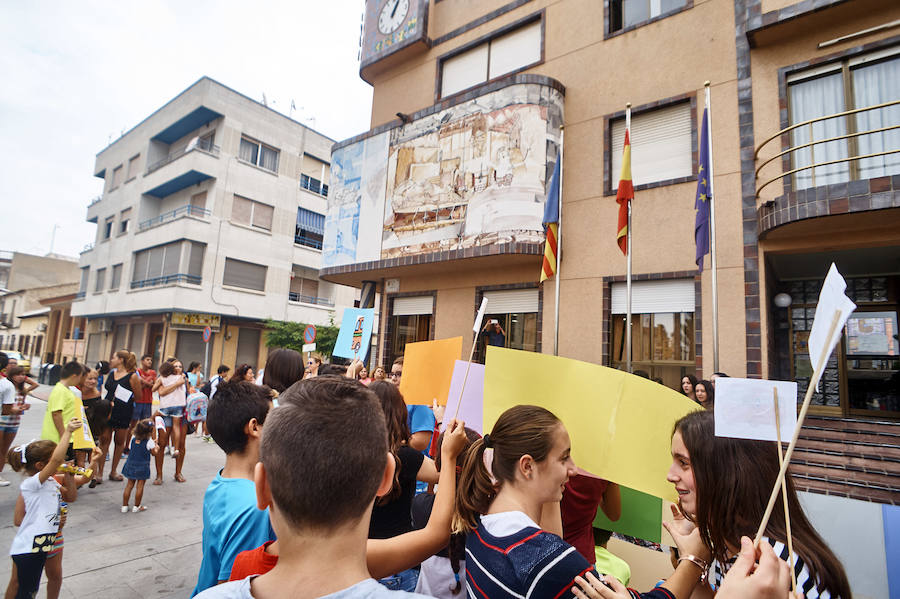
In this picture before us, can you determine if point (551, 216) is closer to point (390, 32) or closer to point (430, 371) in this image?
point (430, 371)

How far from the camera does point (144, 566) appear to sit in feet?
15.1

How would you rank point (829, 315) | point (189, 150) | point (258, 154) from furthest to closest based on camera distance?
point (258, 154), point (189, 150), point (829, 315)

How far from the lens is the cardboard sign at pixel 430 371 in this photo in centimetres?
346

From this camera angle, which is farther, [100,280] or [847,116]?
[100,280]

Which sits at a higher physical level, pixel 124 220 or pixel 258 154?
pixel 258 154

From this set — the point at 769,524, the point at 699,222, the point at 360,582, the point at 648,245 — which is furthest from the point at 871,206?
the point at 360,582

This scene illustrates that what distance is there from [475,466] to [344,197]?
12.9m

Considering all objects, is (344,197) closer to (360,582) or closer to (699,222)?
(699,222)

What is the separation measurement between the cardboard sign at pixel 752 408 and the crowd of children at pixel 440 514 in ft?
0.96

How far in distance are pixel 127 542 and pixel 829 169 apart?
11.1 m

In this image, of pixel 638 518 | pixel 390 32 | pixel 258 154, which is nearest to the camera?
pixel 638 518

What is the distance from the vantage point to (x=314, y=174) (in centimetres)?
2861

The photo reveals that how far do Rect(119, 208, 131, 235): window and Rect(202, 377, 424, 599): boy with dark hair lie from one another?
33.2 meters

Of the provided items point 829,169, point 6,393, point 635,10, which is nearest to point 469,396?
point 6,393
